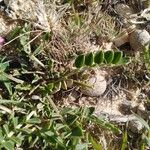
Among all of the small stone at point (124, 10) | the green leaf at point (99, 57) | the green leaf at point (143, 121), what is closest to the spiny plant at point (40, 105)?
the green leaf at point (99, 57)

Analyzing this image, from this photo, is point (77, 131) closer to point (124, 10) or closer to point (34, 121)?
point (34, 121)

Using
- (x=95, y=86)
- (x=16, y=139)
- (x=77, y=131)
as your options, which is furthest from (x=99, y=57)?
(x=16, y=139)

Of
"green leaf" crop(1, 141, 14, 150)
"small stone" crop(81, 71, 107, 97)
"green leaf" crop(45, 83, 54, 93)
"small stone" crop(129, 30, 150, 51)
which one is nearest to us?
"green leaf" crop(1, 141, 14, 150)

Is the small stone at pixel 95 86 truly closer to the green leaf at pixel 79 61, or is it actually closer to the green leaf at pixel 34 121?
the green leaf at pixel 79 61

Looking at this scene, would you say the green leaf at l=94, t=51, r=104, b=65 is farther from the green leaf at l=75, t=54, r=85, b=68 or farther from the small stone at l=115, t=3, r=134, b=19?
the small stone at l=115, t=3, r=134, b=19

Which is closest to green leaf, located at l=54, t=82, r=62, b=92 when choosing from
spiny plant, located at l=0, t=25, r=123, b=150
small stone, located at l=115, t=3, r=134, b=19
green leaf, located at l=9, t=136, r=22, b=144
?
spiny plant, located at l=0, t=25, r=123, b=150

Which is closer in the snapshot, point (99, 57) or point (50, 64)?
point (99, 57)

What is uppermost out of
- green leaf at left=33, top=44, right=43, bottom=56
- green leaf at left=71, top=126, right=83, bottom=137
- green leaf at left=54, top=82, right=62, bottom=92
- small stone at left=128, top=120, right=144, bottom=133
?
A: green leaf at left=33, top=44, right=43, bottom=56
